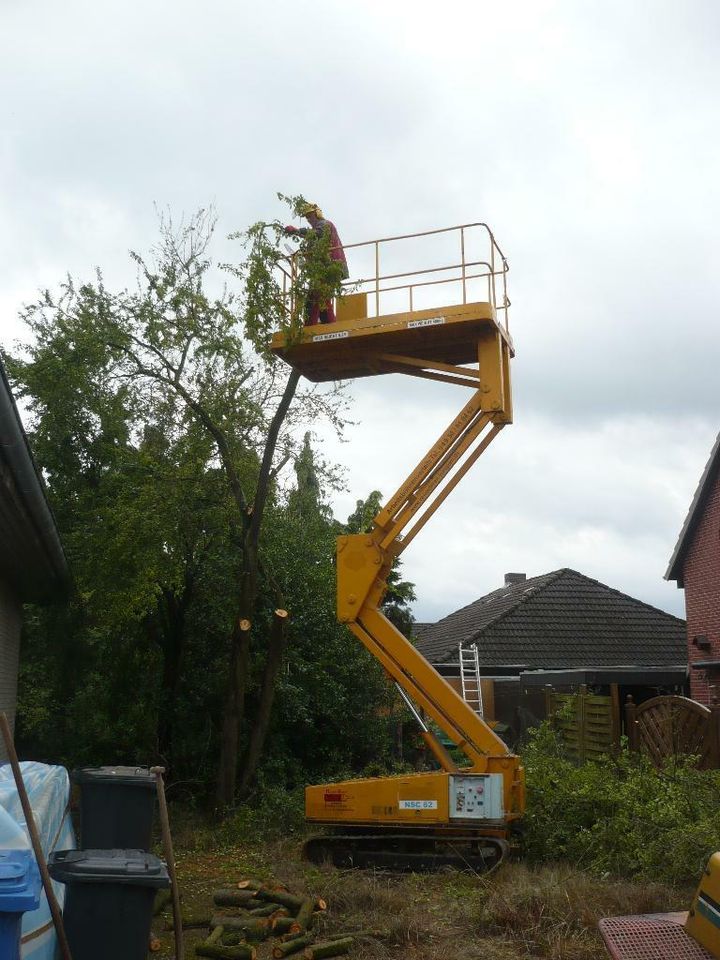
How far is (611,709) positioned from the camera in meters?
15.0

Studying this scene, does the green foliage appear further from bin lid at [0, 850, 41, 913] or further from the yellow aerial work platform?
bin lid at [0, 850, 41, 913]

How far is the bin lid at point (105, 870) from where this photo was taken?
18.5ft

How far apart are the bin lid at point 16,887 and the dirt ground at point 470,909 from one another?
3.74 m

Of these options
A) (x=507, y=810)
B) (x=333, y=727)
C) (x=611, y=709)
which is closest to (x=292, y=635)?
(x=333, y=727)

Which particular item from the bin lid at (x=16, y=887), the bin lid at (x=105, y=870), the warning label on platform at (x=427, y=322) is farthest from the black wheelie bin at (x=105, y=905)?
the warning label on platform at (x=427, y=322)

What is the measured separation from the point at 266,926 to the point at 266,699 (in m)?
7.32

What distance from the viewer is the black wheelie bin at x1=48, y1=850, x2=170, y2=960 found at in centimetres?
564

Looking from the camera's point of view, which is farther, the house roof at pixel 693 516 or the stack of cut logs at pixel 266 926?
the house roof at pixel 693 516

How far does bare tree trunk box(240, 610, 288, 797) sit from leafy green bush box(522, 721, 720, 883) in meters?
4.86

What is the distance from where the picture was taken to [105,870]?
Result: 567cm

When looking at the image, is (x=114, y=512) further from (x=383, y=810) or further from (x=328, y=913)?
(x=328, y=913)

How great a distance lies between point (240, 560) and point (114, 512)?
281cm

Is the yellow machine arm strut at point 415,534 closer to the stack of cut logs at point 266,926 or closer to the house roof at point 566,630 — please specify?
the stack of cut logs at point 266,926

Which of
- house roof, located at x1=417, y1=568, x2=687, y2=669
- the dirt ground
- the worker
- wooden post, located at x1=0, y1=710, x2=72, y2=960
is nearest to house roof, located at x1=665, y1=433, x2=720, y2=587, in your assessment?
house roof, located at x1=417, y1=568, x2=687, y2=669
